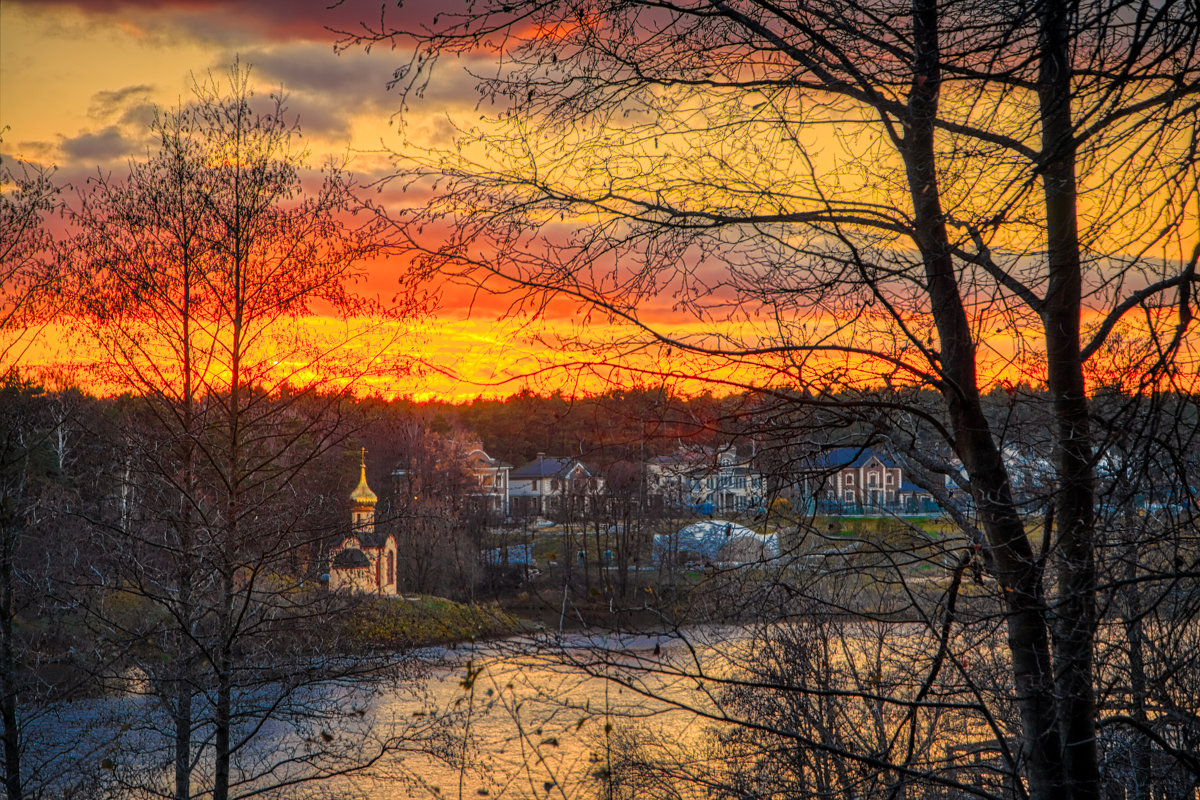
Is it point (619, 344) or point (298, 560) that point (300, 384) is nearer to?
point (298, 560)

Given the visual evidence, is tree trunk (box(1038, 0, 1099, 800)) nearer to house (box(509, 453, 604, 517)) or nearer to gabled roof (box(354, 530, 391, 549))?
house (box(509, 453, 604, 517))

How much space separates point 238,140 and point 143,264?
5.36 feet

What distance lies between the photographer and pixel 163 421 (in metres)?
9.61

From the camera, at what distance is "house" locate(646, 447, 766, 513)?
13.0 feet

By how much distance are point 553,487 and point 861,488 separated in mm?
1858

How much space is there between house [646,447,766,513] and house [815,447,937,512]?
0.31 m

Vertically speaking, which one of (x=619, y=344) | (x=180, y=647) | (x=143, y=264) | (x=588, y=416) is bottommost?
(x=180, y=647)

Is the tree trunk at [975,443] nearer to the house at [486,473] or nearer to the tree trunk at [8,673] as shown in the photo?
the tree trunk at [8,673]

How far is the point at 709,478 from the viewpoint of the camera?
4.13m

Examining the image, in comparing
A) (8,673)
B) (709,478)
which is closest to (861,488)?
(709,478)

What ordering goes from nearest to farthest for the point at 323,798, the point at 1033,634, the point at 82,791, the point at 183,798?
the point at 1033,634 → the point at 183,798 → the point at 82,791 → the point at 323,798

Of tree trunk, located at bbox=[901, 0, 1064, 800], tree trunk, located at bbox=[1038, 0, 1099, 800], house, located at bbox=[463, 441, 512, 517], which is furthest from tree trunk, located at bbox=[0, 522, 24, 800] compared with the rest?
house, located at bbox=[463, 441, 512, 517]

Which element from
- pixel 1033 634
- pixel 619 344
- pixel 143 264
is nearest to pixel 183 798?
pixel 143 264

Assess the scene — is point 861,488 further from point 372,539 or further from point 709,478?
point 372,539
